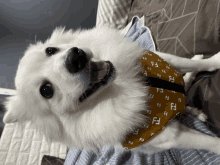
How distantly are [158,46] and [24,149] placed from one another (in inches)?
88.3

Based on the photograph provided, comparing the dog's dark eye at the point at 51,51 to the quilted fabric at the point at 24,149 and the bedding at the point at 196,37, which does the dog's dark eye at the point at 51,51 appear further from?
the quilted fabric at the point at 24,149

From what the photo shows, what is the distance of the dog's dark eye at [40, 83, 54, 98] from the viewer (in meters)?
0.78

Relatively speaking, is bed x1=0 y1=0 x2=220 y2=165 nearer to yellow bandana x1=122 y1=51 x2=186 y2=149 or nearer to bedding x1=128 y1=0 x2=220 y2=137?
bedding x1=128 y1=0 x2=220 y2=137

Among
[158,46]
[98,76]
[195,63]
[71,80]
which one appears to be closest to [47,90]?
[71,80]

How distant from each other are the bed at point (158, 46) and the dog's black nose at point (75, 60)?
1.98ft

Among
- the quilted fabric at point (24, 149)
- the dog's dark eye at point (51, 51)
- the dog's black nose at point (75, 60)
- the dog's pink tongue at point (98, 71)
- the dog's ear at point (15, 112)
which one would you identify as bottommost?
the quilted fabric at point (24, 149)

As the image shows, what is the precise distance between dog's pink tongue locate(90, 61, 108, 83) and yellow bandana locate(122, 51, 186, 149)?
28cm

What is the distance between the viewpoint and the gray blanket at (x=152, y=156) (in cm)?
107

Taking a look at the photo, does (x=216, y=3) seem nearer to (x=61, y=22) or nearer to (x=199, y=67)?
(x=199, y=67)

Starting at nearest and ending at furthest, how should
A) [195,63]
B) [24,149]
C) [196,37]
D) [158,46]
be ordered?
[195,63] → [196,37] → [158,46] → [24,149]

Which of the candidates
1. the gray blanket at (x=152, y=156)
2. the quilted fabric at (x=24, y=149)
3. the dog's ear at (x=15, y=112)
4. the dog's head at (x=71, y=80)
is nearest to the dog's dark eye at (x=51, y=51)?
the dog's head at (x=71, y=80)

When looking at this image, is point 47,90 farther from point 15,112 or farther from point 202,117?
point 202,117

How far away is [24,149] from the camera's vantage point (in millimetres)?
1883

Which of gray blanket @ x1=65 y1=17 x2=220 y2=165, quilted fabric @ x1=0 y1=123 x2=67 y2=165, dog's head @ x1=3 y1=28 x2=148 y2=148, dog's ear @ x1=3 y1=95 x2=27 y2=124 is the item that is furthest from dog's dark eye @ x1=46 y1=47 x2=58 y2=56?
quilted fabric @ x1=0 y1=123 x2=67 y2=165
